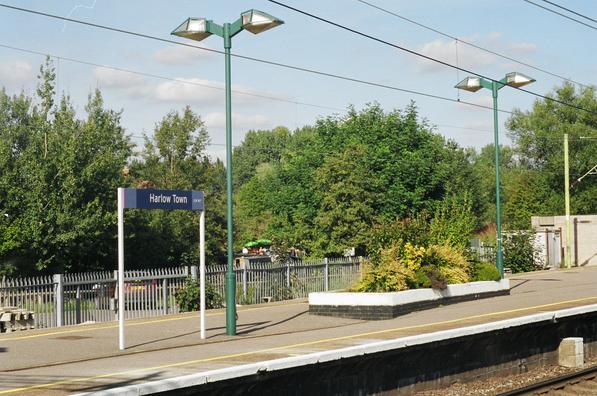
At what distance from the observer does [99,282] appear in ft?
82.1

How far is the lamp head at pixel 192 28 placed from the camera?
1809cm

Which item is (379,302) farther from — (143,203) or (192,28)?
(192,28)

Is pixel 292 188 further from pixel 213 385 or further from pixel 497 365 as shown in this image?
pixel 213 385

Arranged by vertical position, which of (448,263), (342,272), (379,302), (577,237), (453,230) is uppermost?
(453,230)

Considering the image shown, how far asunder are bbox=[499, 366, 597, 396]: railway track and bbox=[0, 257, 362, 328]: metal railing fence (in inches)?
500

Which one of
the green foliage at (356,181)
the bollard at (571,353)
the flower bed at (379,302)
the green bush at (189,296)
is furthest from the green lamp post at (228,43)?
the green foliage at (356,181)

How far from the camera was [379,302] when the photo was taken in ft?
69.8

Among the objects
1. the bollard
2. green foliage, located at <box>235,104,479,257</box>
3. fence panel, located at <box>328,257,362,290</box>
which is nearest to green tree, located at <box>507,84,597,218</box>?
green foliage, located at <box>235,104,479,257</box>

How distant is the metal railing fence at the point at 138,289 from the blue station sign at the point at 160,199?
24.5 feet

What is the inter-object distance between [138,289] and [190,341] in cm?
957

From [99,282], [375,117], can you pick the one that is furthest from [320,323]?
[375,117]

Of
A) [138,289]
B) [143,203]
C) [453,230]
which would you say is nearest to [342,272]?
[453,230]

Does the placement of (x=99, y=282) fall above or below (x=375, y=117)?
below

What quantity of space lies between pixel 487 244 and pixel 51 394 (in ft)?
121
